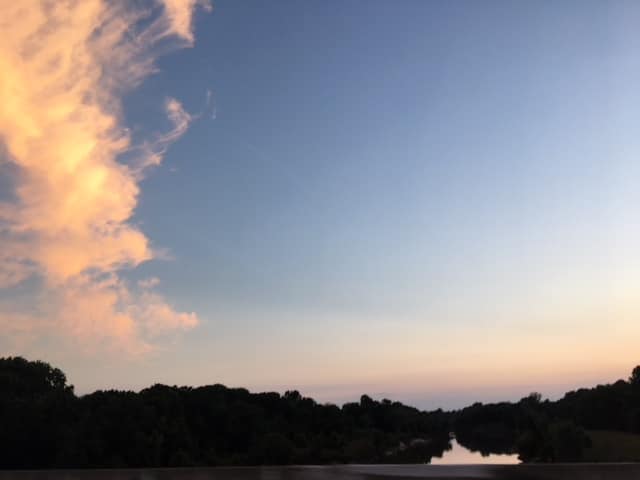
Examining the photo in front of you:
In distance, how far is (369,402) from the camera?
3533 inches

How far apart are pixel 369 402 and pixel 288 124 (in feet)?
244

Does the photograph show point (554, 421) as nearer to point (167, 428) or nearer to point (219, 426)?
point (219, 426)

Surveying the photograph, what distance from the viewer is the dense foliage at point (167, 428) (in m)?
40.7

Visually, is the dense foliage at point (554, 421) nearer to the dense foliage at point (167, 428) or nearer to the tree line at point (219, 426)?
the tree line at point (219, 426)

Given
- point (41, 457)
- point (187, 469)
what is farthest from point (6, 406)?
point (187, 469)

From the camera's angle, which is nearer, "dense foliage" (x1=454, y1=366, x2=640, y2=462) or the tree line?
the tree line

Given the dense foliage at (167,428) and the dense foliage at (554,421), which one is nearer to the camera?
the dense foliage at (167,428)

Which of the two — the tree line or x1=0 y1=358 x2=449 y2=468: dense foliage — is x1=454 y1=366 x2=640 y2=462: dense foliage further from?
x1=0 y1=358 x2=449 y2=468: dense foliage

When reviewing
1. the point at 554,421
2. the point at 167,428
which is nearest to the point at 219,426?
the point at 167,428

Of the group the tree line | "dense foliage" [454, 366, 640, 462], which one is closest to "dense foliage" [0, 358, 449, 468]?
the tree line

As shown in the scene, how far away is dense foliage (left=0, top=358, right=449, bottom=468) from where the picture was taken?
40.7 m

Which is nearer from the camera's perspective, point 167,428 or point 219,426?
point 167,428

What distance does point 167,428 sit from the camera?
48875 mm

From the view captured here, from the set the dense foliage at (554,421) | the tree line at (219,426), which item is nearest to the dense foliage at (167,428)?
the tree line at (219,426)
